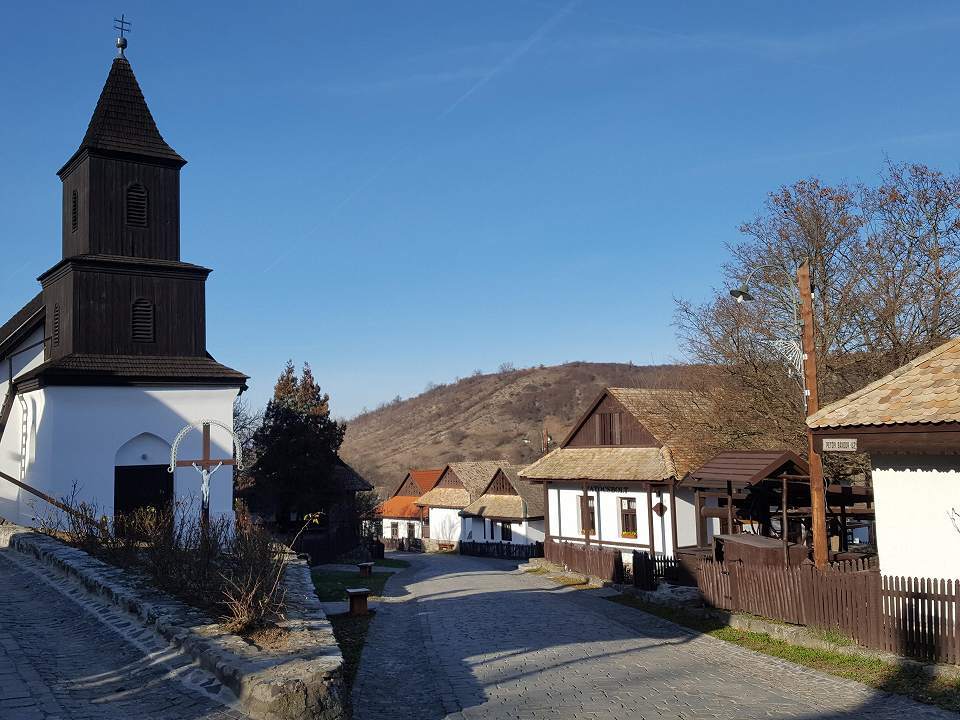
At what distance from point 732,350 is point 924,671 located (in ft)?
59.1

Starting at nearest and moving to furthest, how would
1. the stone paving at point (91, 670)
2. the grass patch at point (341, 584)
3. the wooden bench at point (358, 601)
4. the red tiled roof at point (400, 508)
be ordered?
the stone paving at point (91, 670) → the wooden bench at point (358, 601) → the grass patch at point (341, 584) → the red tiled roof at point (400, 508)

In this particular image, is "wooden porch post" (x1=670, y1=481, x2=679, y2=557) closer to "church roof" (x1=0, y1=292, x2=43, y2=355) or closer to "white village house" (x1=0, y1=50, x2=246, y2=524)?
"white village house" (x1=0, y1=50, x2=246, y2=524)

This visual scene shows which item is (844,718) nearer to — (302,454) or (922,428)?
(922,428)

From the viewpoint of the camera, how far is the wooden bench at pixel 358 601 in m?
16.5

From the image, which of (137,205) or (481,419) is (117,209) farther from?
(481,419)

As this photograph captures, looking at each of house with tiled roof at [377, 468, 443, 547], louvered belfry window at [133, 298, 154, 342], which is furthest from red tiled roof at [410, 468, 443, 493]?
louvered belfry window at [133, 298, 154, 342]

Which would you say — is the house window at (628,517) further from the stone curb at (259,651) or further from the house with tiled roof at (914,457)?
the stone curb at (259,651)

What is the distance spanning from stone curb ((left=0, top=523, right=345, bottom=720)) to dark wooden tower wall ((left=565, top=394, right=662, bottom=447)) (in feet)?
64.8

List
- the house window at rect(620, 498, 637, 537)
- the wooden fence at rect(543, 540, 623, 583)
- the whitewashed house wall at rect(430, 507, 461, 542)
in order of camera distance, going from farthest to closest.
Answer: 1. the whitewashed house wall at rect(430, 507, 461, 542)
2. the house window at rect(620, 498, 637, 537)
3. the wooden fence at rect(543, 540, 623, 583)

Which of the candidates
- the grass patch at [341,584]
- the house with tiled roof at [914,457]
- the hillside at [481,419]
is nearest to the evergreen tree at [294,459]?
the grass patch at [341,584]

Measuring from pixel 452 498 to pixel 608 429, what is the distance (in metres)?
28.3

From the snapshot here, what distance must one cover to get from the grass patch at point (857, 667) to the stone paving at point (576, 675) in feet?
0.89

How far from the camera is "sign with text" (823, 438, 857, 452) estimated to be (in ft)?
45.8

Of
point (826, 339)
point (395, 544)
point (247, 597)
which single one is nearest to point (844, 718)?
point (247, 597)
